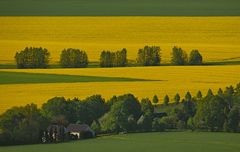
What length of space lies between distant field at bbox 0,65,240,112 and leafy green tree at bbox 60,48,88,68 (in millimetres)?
529

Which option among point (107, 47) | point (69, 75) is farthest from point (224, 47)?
point (69, 75)

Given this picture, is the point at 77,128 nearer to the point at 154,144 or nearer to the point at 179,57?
the point at 154,144

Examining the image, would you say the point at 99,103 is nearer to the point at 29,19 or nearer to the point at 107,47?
the point at 107,47

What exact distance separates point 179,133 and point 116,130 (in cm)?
235

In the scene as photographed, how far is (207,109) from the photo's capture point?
3422 centimetres

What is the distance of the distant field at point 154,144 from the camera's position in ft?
94.0

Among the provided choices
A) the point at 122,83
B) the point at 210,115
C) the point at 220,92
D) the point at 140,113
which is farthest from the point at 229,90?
the point at 122,83

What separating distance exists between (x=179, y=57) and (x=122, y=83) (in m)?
4.43

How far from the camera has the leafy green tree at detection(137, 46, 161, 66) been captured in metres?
41.2

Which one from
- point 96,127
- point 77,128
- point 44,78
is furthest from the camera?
point 44,78

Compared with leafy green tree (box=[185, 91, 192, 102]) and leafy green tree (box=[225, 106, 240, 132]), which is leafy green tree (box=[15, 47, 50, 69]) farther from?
leafy green tree (box=[225, 106, 240, 132])

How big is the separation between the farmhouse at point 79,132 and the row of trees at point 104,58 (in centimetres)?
850

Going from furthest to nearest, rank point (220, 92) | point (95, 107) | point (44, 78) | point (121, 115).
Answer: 1. point (44, 78)
2. point (220, 92)
3. point (95, 107)
4. point (121, 115)

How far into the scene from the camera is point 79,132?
32250 millimetres
